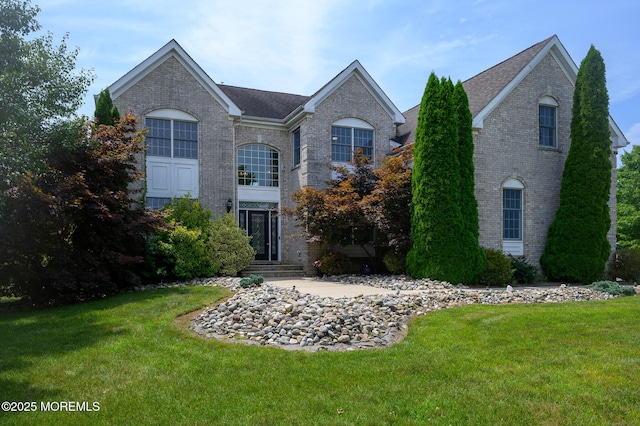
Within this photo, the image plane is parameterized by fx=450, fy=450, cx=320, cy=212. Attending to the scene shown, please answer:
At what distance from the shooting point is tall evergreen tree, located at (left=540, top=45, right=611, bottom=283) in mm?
15608

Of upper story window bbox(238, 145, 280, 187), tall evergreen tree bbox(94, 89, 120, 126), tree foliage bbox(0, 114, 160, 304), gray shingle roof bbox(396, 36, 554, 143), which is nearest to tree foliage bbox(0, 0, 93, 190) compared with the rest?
tree foliage bbox(0, 114, 160, 304)

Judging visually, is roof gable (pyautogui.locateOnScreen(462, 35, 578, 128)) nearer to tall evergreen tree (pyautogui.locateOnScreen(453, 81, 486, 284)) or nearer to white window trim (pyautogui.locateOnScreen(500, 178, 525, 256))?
tall evergreen tree (pyautogui.locateOnScreen(453, 81, 486, 284))

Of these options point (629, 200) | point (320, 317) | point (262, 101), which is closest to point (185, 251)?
point (320, 317)

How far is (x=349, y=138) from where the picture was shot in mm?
17734

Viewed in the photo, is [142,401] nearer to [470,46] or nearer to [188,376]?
[188,376]

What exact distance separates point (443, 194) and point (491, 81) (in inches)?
283

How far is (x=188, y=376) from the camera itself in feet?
17.1

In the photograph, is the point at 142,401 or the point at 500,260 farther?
the point at 500,260

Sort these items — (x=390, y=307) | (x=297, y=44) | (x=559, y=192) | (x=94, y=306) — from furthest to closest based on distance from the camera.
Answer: (x=559, y=192), (x=297, y=44), (x=94, y=306), (x=390, y=307)

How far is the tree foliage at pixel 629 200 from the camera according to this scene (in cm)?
2661

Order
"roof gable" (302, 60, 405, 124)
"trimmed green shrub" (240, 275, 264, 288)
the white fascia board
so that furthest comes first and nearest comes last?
1. "roof gable" (302, 60, 405, 124)
2. the white fascia board
3. "trimmed green shrub" (240, 275, 264, 288)

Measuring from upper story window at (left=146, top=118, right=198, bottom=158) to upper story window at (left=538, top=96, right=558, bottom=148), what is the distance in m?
13.1

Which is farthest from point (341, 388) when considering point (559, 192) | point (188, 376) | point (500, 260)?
point (559, 192)

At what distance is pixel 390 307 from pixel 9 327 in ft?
23.9
